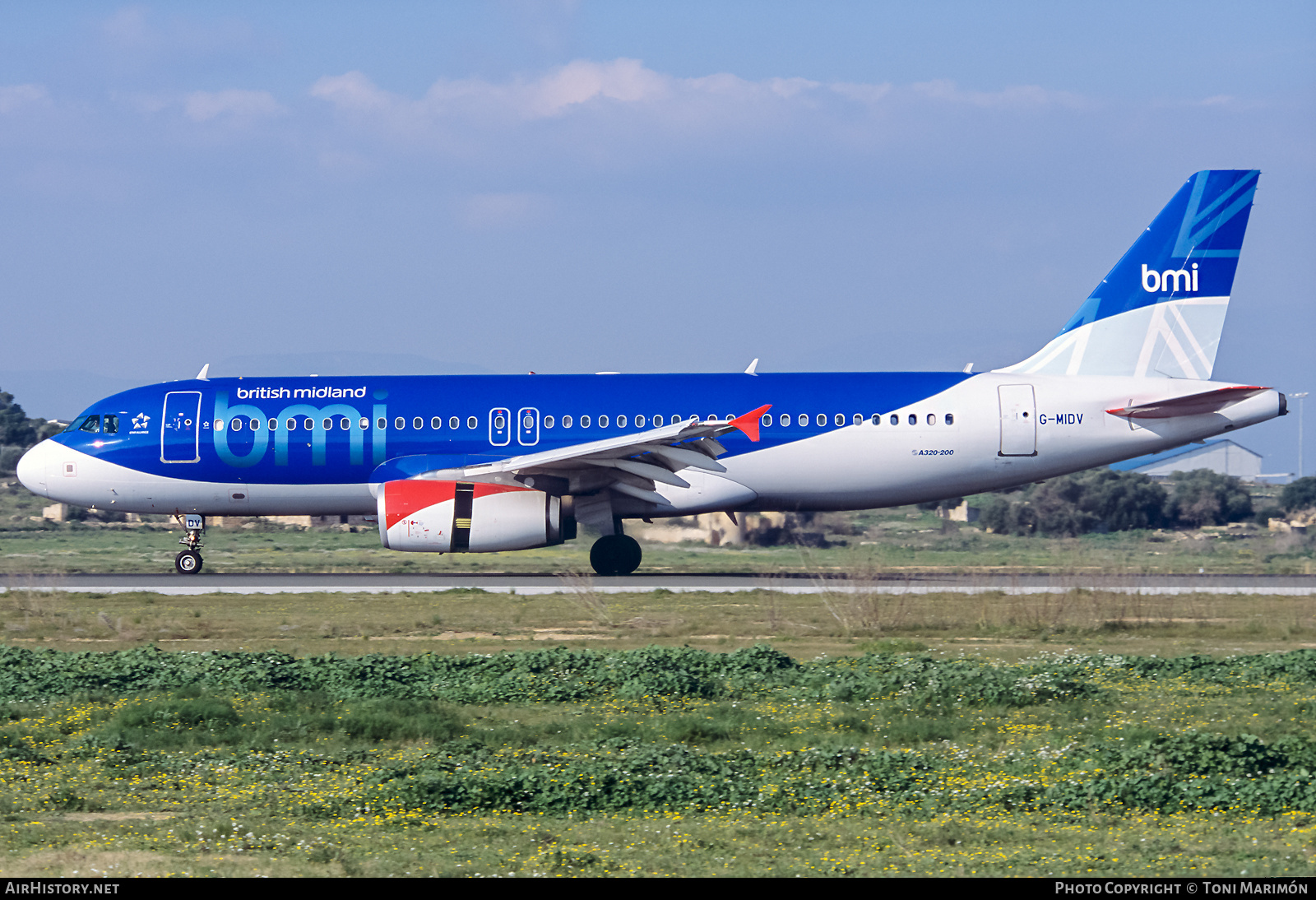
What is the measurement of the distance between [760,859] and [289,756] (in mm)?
4531

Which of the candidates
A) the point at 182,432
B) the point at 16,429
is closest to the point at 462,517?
the point at 182,432

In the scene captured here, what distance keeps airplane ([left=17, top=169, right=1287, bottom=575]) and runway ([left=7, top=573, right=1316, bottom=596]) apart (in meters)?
1.44

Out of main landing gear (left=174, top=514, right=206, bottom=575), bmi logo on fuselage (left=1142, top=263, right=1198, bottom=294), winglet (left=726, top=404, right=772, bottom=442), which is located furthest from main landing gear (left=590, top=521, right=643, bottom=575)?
bmi logo on fuselage (left=1142, top=263, right=1198, bottom=294)

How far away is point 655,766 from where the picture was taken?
9.90m

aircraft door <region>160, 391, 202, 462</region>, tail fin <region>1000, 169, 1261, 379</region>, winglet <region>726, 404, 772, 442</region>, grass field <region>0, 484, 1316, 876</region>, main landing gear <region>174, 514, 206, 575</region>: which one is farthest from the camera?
main landing gear <region>174, 514, 206, 575</region>

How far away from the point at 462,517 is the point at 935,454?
30.3ft

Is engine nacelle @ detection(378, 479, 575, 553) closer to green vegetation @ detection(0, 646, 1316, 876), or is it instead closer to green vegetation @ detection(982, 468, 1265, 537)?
green vegetation @ detection(0, 646, 1316, 876)

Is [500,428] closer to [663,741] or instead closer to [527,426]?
[527,426]

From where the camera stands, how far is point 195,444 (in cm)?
2698

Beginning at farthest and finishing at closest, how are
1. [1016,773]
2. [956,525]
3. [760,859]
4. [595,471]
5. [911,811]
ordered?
[956,525] → [595,471] → [1016,773] → [911,811] → [760,859]

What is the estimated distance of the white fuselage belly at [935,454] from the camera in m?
26.4

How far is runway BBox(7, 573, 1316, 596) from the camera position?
23.2 m

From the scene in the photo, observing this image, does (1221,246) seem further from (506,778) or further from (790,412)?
(506,778)

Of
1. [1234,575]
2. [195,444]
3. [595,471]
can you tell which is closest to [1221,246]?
[1234,575]
